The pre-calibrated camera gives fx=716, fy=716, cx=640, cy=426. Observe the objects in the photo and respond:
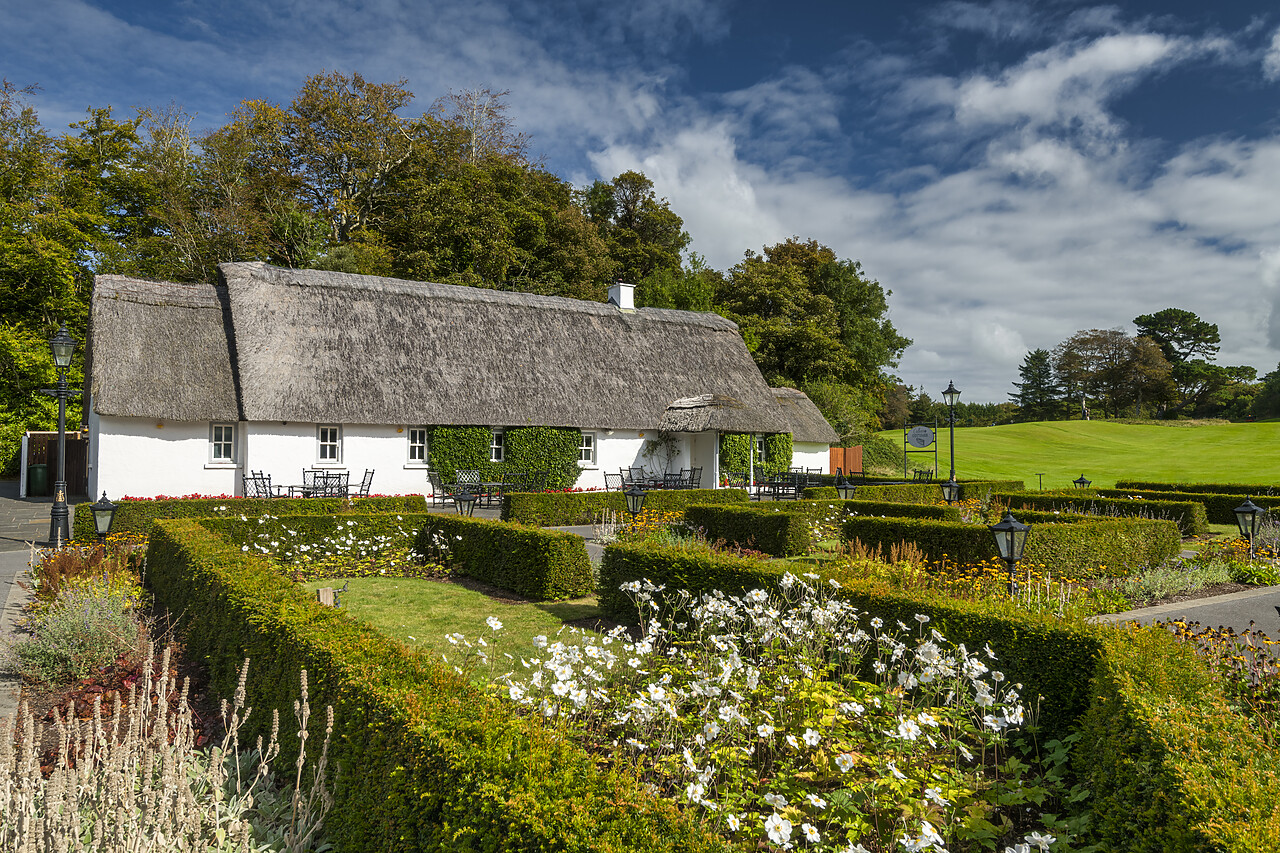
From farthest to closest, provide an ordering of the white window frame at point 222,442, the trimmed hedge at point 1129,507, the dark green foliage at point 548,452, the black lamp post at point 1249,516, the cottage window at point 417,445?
the dark green foliage at point 548,452
the cottage window at point 417,445
the white window frame at point 222,442
the trimmed hedge at point 1129,507
the black lamp post at point 1249,516

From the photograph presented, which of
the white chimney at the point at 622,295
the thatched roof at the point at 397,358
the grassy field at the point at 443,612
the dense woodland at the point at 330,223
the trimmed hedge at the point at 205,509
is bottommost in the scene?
the grassy field at the point at 443,612

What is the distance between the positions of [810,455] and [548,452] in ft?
37.2

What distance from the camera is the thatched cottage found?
1844 cm

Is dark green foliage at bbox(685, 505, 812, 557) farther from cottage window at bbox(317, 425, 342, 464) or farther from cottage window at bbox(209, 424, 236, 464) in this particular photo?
cottage window at bbox(209, 424, 236, 464)

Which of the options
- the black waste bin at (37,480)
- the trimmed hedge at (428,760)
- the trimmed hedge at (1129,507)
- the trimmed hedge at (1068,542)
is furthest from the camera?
the black waste bin at (37,480)

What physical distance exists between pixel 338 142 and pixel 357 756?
110 ft

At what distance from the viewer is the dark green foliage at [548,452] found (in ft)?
71.9

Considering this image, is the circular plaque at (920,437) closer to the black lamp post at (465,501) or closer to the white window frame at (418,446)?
the black lamp post at (465,501)

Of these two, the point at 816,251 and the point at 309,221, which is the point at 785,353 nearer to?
the point at 816,251

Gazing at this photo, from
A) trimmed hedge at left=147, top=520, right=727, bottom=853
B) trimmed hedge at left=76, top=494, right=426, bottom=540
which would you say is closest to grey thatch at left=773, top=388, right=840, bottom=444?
trimmed hedge at left=76, top=494, right=426, bottom=540

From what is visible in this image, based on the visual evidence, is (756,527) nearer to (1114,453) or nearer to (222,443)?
(222,443)

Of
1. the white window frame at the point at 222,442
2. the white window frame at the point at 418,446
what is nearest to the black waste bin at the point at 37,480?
the white window frame at the point at 222,442

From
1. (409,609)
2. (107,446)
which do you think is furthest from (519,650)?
(107,446)

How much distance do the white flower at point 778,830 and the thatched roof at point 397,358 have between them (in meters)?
18.9
